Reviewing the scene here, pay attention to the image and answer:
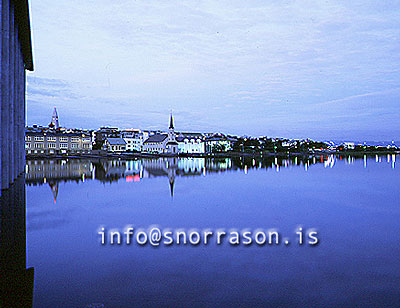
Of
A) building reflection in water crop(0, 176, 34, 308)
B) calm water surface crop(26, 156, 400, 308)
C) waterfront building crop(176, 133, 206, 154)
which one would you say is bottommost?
calm water surface crop(26, 156, 400, 308)

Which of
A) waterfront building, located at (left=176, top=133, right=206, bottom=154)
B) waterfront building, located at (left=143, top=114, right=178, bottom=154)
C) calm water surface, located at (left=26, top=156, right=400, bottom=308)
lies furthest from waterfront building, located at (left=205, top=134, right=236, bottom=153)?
calm water surface, located at (left=26, top=156, right=400, bottom=308)

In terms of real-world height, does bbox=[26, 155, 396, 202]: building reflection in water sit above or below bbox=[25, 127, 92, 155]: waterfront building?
below

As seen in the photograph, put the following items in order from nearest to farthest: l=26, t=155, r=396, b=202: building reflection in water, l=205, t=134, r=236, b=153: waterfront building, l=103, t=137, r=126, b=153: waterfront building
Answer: l=26, t=155, r=396, b=202: building reflection in water
l=103, t=137, r=126, b=153: waterfront building
l=205, t=134, r=236, b=153: waterfront building

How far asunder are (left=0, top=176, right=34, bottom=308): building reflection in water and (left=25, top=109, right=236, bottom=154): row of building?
9230 centimetres

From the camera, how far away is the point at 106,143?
123m

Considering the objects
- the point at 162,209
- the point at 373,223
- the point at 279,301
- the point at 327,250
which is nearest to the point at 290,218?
the point at 373,223

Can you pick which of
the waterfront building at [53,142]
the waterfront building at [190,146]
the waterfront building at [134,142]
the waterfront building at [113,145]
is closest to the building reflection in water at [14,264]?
the waterfront building at [53,142]

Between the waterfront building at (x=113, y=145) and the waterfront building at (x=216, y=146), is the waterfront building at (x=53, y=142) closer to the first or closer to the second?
the waterfront building at (x=113, y=145)

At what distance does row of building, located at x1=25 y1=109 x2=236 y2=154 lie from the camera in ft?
323

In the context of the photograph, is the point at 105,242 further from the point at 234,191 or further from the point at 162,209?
the point at 234,191

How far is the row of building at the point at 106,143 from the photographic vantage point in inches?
3875

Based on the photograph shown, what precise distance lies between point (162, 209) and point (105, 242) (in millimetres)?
6310

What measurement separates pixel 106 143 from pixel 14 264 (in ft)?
394

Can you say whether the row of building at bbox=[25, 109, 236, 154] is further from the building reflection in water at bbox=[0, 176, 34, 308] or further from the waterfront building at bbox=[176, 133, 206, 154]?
the building reflection in water at bbox=[0, 176, 34, 308]
